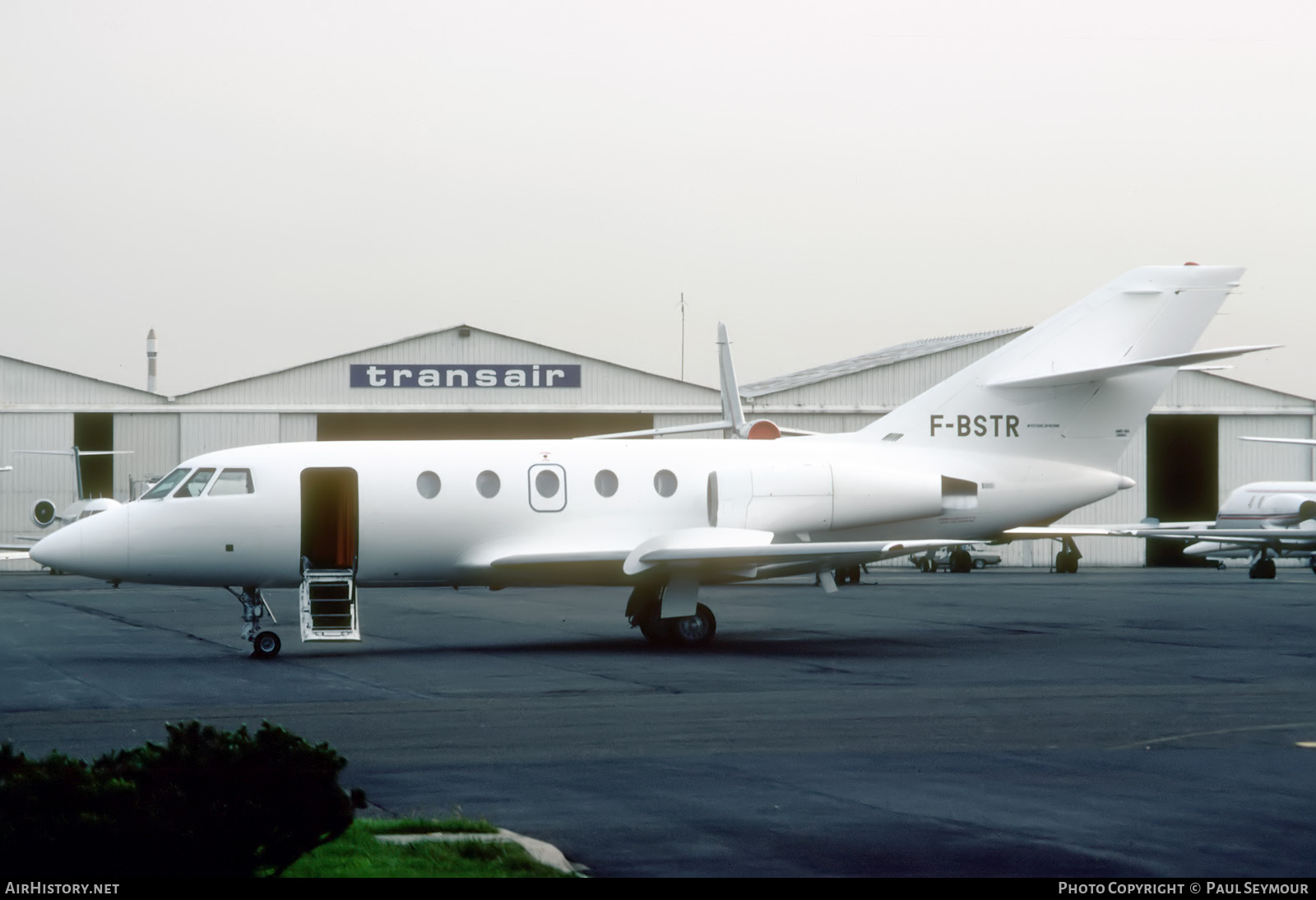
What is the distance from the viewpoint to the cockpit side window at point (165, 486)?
19219mm

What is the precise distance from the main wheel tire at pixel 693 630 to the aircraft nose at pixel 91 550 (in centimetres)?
709

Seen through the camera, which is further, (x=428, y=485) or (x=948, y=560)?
(x=948, y=560)

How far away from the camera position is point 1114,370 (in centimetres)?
2072

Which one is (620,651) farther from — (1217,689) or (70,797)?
(70,797)

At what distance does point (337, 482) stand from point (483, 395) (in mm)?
29920

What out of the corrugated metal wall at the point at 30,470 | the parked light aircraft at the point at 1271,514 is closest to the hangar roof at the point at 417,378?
the corrugated metal wall at the point at 30,470

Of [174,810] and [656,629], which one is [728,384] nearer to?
[656,629]

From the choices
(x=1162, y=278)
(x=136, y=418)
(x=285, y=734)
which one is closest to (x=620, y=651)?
(x=1162, y=278)

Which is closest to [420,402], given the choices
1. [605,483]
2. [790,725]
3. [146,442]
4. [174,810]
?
[146,442]

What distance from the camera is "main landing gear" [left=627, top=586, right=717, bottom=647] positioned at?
64.8ft

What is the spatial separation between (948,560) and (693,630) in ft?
121

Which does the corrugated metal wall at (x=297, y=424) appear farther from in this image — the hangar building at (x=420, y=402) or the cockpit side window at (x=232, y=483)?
the cockpit side window at (x=232, y=483)

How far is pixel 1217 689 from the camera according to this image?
15008mm

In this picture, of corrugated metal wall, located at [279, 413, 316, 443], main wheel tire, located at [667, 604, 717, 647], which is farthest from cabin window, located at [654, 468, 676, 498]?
corrugated metal wall, located at [279, 413, 316, 443]
